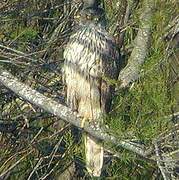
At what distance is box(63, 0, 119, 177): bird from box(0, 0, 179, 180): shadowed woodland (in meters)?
0.09

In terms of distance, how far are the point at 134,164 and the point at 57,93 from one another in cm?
57

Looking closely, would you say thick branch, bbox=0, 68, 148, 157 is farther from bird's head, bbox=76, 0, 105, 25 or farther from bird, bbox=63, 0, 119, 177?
bird's head, bbox=76, 0, 105, 25

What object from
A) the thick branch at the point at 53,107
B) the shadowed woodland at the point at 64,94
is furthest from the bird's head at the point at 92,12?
Answer: the thick branch at the point at 53,107

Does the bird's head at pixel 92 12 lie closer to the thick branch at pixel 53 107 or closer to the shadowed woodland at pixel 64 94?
the shadowed woodland at pixel 64 94

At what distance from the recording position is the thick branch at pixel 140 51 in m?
2.73

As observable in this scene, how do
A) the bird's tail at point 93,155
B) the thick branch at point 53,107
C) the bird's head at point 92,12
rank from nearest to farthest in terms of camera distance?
1. the thick branch at point 53,107
2. the bird's head at point 92,12
3. the bird's tail at point 93,155

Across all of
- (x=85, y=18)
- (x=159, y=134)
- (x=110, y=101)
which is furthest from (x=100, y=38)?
(x=159, y=134)

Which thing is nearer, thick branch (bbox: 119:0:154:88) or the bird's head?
thick branch (bbox: 119:0:154:88)

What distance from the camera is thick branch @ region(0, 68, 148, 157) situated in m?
2.36

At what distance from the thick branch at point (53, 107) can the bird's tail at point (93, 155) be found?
1.75 ft

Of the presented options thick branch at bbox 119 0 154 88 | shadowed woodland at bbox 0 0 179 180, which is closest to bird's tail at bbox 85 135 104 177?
shadowed woodland at bbox 0 0 179 180

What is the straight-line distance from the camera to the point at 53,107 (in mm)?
2475

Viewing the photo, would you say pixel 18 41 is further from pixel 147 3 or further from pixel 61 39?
pixel 147 3

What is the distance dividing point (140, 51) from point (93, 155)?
0.63 meters
